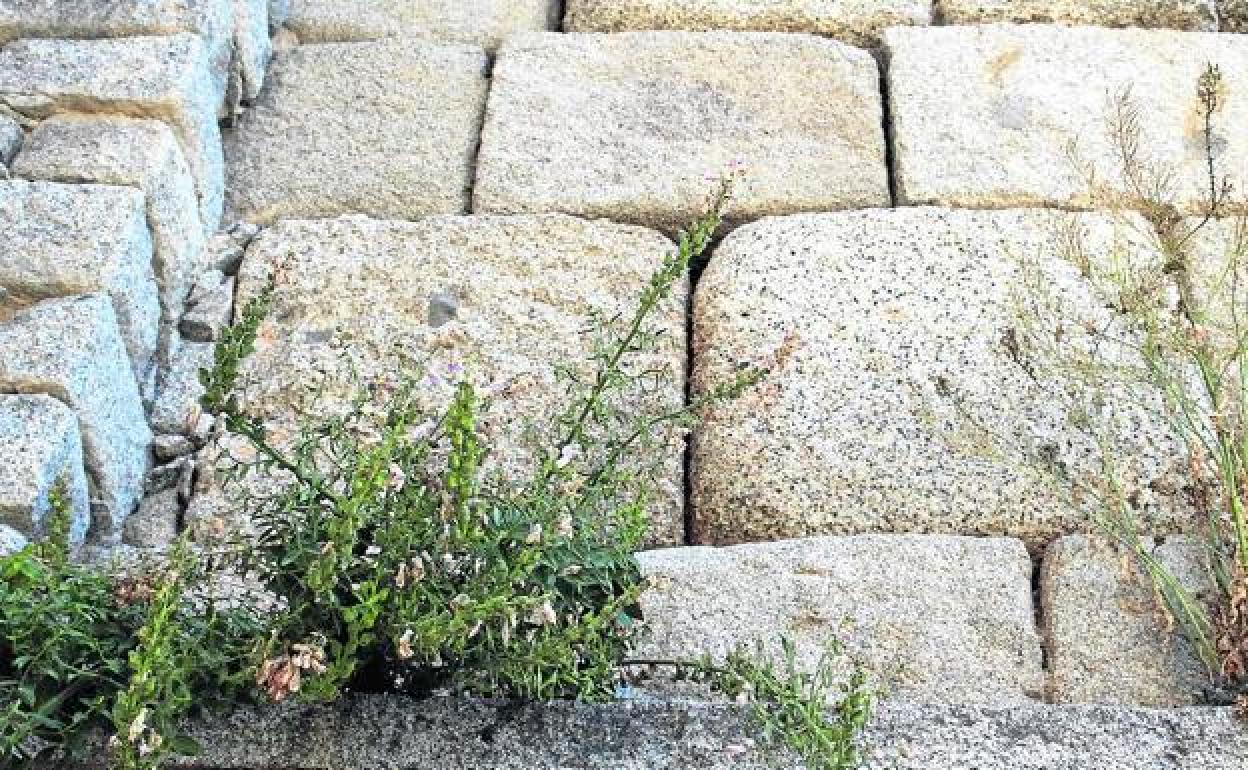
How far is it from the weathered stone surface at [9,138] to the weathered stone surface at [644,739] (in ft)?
4.33

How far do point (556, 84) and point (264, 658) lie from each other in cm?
179

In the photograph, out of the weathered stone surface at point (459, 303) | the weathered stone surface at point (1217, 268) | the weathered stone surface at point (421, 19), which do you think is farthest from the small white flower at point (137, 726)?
the weathered stone surface at point (421, 19)

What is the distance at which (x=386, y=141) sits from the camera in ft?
11.2

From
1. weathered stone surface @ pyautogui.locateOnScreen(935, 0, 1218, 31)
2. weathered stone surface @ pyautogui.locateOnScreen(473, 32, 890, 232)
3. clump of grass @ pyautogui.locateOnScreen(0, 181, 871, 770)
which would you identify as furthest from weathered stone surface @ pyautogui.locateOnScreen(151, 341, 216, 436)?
weathered stone surface @ pyautogui.locateOnScreen(935, 0, 1218, 31)

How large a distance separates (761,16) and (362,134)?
2.73ft

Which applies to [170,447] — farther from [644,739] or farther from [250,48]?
[644,739]

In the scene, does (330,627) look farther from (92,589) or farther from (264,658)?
(92,589)

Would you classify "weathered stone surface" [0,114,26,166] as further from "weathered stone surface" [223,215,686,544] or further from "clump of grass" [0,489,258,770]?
"clump of grass" [0,489,258,770]

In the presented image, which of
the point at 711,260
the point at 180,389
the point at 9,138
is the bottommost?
the point at 180,389

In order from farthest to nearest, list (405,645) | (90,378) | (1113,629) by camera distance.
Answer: (90,378), (1113,629), (405,645)

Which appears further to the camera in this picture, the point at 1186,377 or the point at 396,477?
the point at 1186,377

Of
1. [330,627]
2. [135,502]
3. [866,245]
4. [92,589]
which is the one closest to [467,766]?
[330,627]

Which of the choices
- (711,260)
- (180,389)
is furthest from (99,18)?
(711,260)

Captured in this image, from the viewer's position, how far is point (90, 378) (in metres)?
2.68
